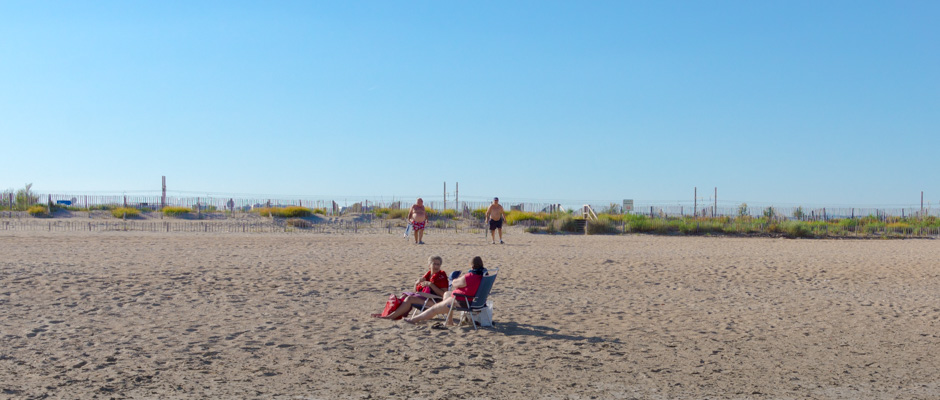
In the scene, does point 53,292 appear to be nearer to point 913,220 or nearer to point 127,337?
point 127,337

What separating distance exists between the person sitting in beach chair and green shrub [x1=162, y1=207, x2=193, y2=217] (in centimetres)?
2522

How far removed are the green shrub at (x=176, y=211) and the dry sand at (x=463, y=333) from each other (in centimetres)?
1767

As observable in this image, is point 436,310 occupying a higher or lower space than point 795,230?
lower

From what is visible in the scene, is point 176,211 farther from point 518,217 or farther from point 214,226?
point 518,217

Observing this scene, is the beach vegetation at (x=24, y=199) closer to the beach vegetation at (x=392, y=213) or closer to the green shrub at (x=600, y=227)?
the beach vegetation at (x=392, y=213)

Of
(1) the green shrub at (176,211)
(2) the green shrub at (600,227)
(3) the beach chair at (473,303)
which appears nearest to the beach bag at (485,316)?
(3) the beach chair at (473,303)

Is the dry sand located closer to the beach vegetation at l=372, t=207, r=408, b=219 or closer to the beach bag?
the beach bag

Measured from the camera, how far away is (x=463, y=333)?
7.04 meters

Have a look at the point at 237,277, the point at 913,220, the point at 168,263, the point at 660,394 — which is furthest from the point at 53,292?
the point at 913,220

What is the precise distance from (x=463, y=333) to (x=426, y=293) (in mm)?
767

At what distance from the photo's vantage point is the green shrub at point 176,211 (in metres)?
30.5

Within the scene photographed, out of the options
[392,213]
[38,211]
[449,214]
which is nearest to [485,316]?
[392,213]

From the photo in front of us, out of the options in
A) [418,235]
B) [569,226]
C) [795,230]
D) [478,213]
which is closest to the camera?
[418,235]

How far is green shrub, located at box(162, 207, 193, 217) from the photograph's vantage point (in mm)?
30516
